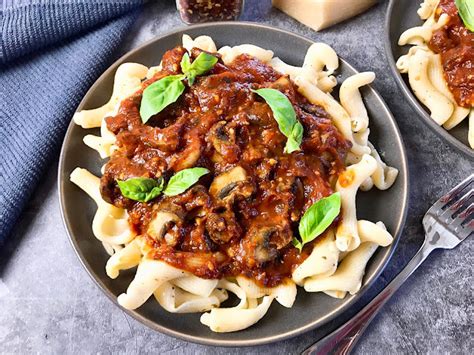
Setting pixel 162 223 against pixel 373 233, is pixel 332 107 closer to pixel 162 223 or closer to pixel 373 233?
pixel 373 233

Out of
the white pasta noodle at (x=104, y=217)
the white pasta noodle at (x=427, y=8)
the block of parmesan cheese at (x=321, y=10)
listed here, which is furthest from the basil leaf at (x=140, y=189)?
the white pasta noodle at (x=427, y=8)

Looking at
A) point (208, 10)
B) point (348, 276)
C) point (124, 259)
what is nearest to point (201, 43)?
point (208, 10)

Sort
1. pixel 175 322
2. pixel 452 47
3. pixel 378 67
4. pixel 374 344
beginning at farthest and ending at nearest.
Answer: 1. pixel 378 67
2. pixel 452 47
3. pixel 374 344
4. pixel 175 322

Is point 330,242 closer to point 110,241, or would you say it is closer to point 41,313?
point 110,241

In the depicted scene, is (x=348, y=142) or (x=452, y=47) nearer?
(x=348, y=142)

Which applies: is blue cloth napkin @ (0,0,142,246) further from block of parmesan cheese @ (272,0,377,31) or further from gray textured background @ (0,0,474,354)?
block of parmesan cheese @ (272,0,377,31)

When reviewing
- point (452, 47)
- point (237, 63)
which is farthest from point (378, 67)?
point (237, 63)
